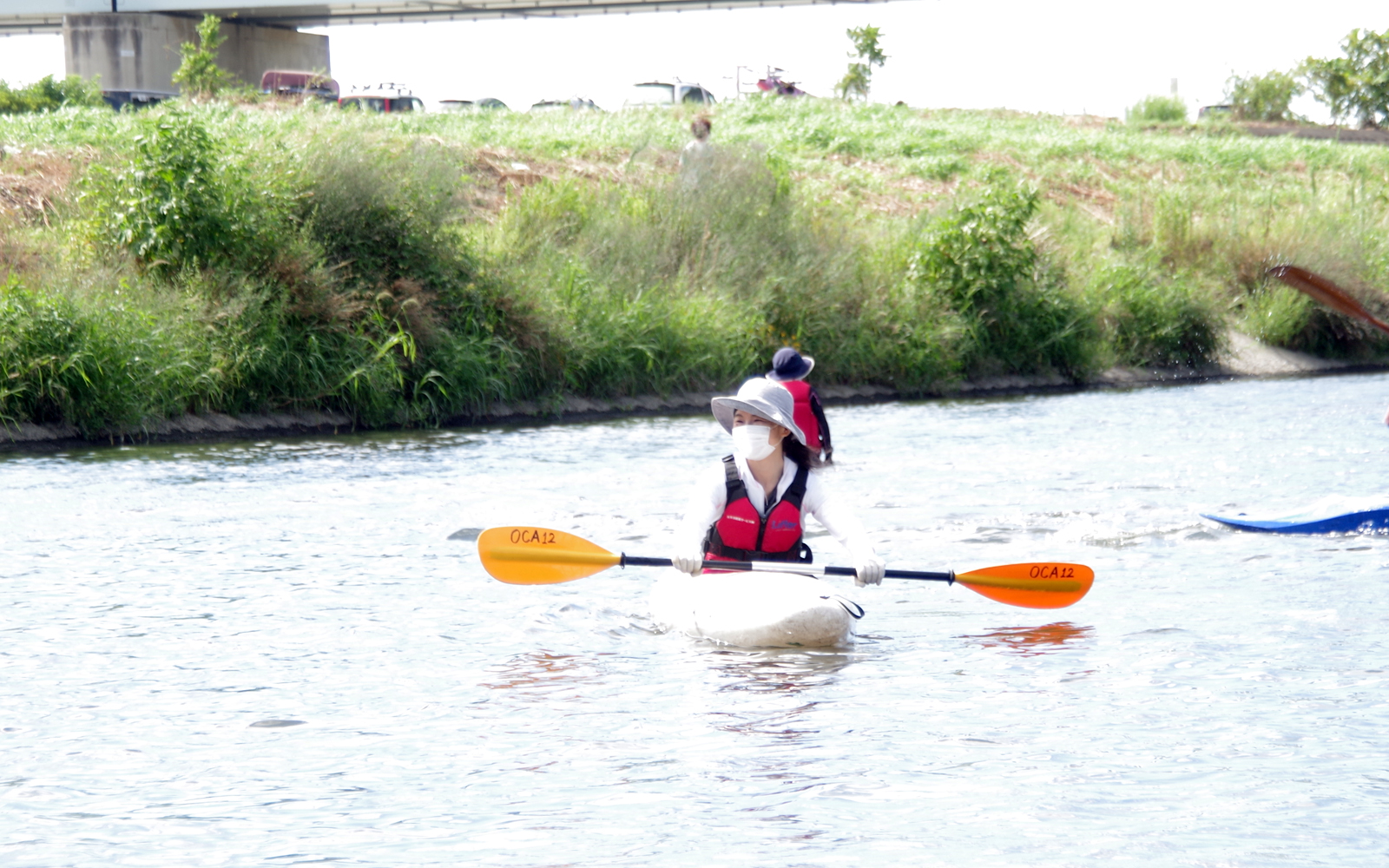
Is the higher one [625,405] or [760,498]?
[760,498]

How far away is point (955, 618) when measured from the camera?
752 cm

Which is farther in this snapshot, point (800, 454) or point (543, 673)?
point (800, 454)

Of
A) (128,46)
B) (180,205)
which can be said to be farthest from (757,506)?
(128,46)

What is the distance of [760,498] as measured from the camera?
267 inches

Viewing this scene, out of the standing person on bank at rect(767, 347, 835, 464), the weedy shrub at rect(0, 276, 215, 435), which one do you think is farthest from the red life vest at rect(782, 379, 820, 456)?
the weedy shrub at rect(0, 276, 215, 435)

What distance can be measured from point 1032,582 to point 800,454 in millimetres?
1257

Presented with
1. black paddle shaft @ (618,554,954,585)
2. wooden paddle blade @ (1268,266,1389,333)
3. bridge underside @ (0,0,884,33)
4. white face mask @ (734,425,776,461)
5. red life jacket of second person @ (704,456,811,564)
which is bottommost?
black paddle shaft @ (618,554,954,585)

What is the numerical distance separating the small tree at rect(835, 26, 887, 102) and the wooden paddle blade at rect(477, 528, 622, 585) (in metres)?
45.0

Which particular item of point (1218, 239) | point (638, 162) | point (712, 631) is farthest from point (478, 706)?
point (1218, 239)

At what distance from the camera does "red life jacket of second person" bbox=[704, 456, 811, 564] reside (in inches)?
265

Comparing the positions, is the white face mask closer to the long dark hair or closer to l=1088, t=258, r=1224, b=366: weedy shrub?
the long dark hair

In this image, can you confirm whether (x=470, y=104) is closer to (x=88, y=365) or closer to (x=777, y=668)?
(x=88, y=365)

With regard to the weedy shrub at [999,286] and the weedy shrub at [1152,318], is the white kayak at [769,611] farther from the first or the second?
the weedy shrub at [1152,318]

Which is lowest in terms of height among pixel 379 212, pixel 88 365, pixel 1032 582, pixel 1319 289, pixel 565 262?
pixel 1032 582
